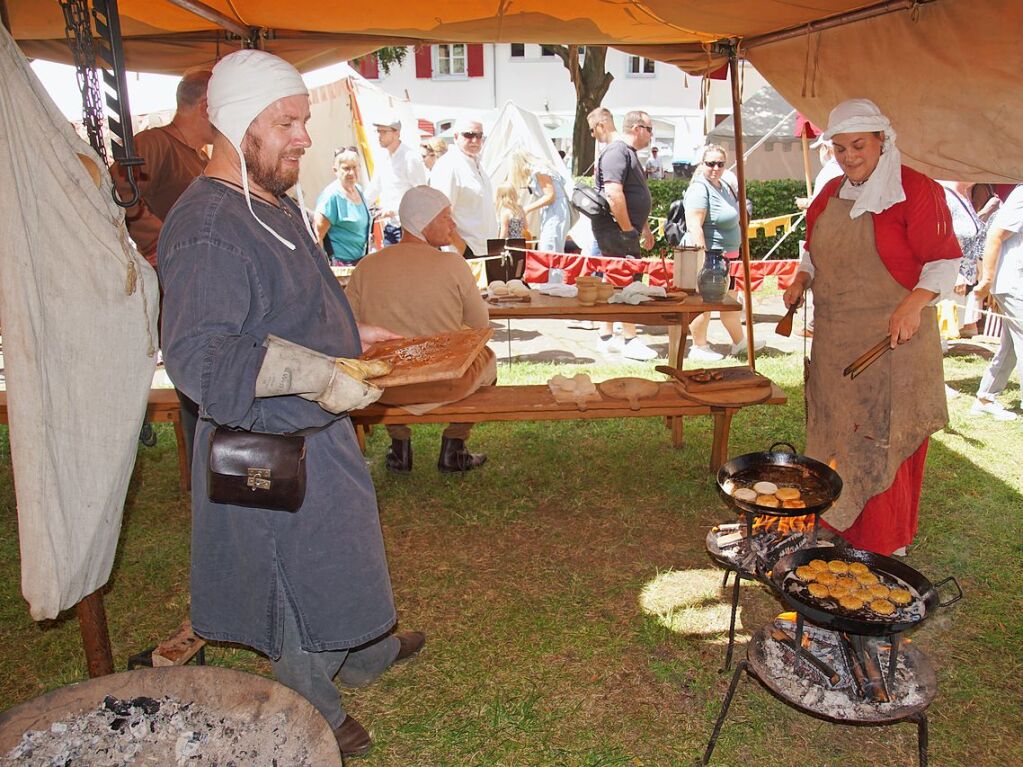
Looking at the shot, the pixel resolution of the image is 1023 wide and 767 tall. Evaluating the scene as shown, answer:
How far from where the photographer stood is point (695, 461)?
500 cm

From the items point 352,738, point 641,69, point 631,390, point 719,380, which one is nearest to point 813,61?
point 719,380

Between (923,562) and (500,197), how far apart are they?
6.97 meters

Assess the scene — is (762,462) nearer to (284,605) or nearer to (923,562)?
Answer: (923,562)

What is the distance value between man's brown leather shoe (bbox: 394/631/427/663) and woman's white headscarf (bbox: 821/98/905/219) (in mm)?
2638

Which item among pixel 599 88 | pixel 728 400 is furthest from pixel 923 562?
pixel 599 88

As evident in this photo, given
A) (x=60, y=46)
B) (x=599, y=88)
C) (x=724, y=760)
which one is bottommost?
(x=724, y=760)

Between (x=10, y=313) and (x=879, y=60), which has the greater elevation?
(x=879, y=60)

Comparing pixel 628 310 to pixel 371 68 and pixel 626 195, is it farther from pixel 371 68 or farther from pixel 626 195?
pixel 371 68

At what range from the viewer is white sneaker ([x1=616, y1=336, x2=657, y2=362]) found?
24.5 ft

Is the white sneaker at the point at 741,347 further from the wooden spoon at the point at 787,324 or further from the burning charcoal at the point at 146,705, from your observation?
the burning charcoal at the point at 146,705

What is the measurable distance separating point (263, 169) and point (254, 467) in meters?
0.79

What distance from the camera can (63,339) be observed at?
2072 millimetres

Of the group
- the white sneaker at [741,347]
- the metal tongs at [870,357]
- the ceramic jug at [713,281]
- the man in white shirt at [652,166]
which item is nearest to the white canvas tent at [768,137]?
the man in white shirt at [652,166]

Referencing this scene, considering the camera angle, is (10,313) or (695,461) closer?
(10,313)
